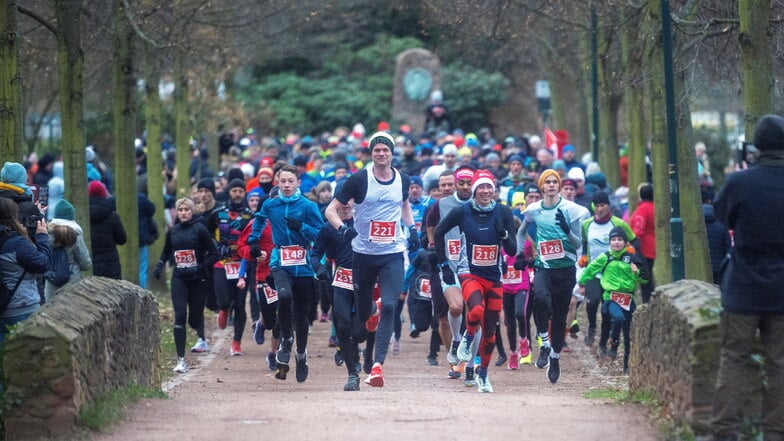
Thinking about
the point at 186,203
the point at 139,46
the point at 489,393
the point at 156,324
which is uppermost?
the point at 139,46

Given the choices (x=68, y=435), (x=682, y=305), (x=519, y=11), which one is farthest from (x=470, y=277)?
(x=519, y=11)

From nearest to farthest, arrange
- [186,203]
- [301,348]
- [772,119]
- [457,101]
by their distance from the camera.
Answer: [772,119] < [301,348] < [186,203] < [457,101]

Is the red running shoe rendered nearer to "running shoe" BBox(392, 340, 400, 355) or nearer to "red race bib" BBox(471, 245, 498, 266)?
"red race bib" BBox(471, 245, 498, 266)

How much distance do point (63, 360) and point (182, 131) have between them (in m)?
19.3

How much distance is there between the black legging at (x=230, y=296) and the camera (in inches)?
662

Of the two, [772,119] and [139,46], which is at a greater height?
[139,46]

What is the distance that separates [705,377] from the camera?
28.6 feet

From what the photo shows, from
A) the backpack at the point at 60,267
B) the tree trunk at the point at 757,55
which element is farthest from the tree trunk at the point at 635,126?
the backpack at the point at 60,267

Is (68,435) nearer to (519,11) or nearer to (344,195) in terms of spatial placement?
(344,195)

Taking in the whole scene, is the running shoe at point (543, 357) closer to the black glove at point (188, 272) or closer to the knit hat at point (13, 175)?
the black glove at point (188, 272)

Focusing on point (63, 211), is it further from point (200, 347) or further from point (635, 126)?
point (635, 126)

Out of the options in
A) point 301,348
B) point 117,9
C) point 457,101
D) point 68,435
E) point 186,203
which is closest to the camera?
point 68,435

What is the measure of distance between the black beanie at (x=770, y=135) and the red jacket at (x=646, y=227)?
10.3 m

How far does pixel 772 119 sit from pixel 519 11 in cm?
1302
